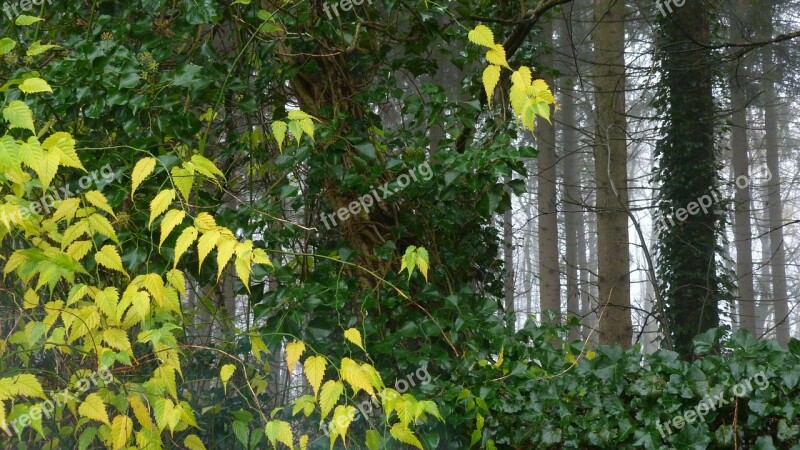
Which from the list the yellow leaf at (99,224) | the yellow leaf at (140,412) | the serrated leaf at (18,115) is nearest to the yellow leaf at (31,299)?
the yellow leaf at (99,224)

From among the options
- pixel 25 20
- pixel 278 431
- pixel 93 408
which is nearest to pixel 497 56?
pixel 278 431

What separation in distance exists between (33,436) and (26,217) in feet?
4.80

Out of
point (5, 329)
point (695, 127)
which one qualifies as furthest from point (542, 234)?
point (5, 329)

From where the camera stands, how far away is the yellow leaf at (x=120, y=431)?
2.86 metres

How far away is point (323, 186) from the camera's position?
4.00 metres

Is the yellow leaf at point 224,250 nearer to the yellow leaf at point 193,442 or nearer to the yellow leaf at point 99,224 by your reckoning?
the yellow leaf at point 99,224

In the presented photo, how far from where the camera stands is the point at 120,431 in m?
2.90

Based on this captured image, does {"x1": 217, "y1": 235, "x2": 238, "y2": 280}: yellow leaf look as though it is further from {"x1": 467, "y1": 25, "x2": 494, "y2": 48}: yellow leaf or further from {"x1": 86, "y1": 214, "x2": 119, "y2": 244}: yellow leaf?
{"x1": 467, "y1": 25, "x2": 494, "y2": 48}: yellow leaf

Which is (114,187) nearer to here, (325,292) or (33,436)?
(325,292)

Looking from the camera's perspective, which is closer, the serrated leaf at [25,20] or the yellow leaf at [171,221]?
the yellow leaf at [171,221]

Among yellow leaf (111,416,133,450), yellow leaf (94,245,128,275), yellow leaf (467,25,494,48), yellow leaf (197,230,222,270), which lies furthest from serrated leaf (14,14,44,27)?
yellow leaf (467,25,494,48)

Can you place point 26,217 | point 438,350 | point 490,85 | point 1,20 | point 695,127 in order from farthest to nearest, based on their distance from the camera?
1. point 695,127
2. point 1,20
3. point 438,350
4. point 26,217
5. point 490,85

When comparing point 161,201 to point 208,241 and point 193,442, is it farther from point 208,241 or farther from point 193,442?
point 193,442

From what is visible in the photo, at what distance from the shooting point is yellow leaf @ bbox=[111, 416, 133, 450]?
113 inches
